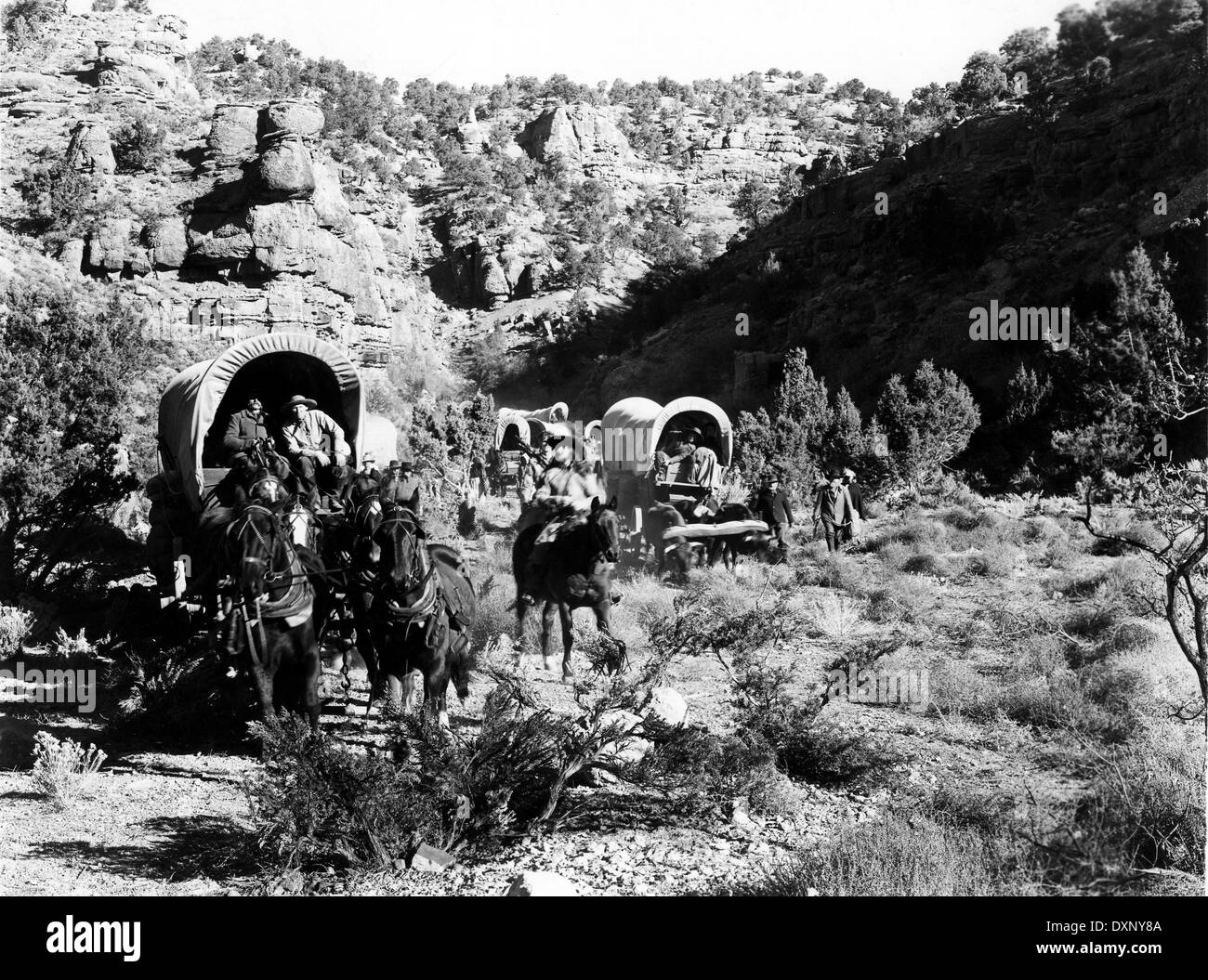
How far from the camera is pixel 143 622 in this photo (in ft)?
31.3

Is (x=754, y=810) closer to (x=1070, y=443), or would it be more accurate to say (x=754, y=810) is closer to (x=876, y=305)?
(x=1070, y=443)

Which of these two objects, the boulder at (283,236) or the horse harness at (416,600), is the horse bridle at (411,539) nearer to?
the horse harness at (416,600)

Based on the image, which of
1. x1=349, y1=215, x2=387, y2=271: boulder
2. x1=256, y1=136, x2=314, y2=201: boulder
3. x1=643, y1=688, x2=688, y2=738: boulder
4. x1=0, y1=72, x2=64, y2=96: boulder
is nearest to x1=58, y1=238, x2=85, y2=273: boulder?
x1=256, y1=136, x2=314, y2=201: boulder

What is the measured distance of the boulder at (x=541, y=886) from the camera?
4656 mm

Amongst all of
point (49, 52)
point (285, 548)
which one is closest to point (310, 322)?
point (49, 52)

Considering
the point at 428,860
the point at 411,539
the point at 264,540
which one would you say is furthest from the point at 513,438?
the point at 428,860

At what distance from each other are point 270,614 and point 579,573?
3.29 m

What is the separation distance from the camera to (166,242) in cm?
4588

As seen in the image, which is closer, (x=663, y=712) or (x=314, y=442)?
(x=663, y=712)

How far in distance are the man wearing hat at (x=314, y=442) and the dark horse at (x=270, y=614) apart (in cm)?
314

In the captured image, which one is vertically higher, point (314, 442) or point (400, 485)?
point (314, 442)

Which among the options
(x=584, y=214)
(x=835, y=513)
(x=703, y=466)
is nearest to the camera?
(x=703, y=466)

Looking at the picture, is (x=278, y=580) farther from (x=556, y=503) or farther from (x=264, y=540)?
(x=556, y=503)

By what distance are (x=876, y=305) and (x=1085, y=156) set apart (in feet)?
39.9
